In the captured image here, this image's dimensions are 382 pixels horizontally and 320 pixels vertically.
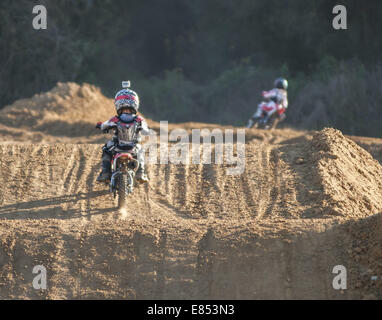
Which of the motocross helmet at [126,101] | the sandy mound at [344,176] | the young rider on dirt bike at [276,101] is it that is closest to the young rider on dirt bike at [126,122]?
the motocross helmet at [126,101]

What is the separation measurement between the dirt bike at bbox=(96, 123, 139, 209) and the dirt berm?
1.06ft

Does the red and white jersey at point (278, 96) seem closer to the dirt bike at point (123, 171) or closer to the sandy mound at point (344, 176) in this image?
the sandy mound at point (344, 176)

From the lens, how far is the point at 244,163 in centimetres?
1216

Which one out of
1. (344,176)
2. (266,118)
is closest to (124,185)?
(344,176)

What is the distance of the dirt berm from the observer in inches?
296

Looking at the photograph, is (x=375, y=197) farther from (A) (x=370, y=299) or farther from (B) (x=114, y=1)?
(B) (x=114, y=1)

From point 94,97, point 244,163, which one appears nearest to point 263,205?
point 244,163

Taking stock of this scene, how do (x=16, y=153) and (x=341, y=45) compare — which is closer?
(x=16, y=153)

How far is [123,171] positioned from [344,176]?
3.80 metres

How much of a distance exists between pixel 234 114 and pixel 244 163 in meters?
16.1

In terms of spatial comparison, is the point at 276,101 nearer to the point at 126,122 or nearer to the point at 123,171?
the point at 126,122

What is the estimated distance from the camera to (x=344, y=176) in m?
11.2

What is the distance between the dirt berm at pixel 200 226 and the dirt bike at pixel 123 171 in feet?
1.06

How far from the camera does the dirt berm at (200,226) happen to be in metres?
7.52
